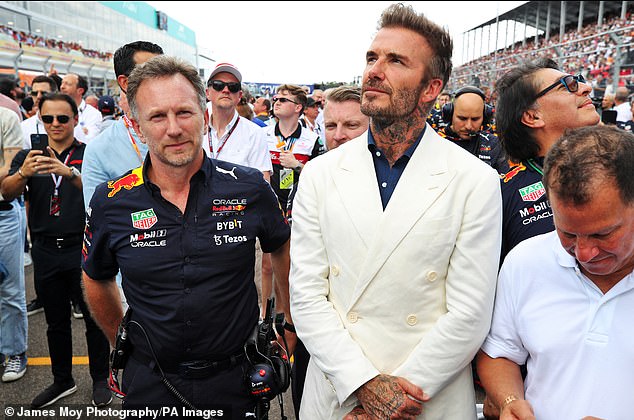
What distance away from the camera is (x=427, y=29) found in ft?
6.28

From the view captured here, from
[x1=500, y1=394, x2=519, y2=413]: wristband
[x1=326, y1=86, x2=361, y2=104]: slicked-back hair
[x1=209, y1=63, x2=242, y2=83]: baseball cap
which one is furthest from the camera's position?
[x1=209, y1=63, x2=242, y2=83]: baseball cap

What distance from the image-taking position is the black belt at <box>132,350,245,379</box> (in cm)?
202

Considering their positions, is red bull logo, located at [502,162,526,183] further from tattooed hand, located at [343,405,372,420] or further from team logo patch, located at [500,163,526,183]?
tattooed hand, located at [343,405,372,420]

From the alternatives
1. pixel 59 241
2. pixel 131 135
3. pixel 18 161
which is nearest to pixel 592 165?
pixel 131 135

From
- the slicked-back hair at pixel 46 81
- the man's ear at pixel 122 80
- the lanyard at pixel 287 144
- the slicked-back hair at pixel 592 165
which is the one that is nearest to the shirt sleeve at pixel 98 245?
the man's ear at pixel 122 80

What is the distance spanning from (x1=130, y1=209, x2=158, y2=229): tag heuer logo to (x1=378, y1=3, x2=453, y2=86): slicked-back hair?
1.28 meters

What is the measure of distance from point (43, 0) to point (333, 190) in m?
63.3

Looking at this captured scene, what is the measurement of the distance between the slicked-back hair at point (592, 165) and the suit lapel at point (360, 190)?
2.04 ft

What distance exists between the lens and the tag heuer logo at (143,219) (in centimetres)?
203

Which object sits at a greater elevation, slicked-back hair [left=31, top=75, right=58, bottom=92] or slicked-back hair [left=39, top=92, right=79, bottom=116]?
slicked-back hair [left=31, top=75, right=58, bottom=92]

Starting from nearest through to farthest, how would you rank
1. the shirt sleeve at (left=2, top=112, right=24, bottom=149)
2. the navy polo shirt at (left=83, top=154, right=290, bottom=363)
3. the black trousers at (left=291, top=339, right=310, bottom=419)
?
1. the navy polo shirt at (left=83, top=154, right=290, bottom=363)
2. the black trousers at (left=291, top=339, right=310, bottom=419)
3. the shirt sleeve at (left=2, top=112, right=24, bottom=149)

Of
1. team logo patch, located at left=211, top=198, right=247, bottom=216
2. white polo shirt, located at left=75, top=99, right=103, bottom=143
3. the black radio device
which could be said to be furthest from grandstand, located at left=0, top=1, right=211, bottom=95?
the black radio device

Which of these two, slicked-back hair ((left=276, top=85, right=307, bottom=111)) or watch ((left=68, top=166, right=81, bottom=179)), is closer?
watch ((left=68, top=166, right=81, bottom=179))

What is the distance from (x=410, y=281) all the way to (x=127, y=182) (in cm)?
135
